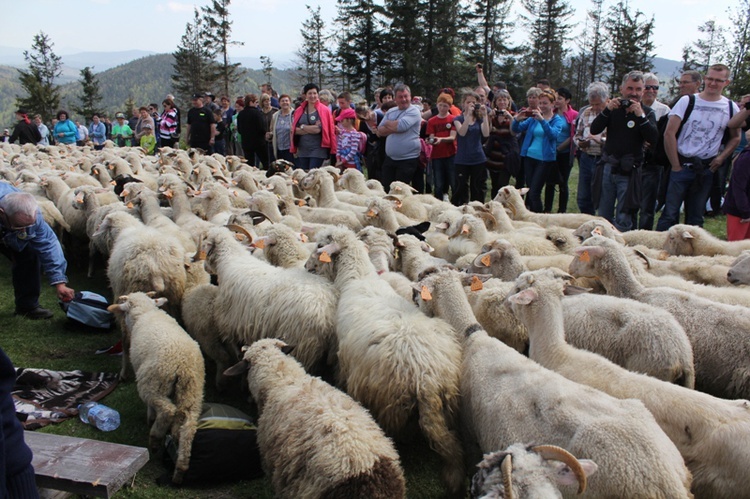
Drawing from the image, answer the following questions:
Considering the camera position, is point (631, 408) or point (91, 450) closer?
point (631, 408)

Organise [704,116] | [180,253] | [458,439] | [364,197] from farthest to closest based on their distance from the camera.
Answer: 1. [364,197]
2. [704,116]
3. [180,253]
4. [458,439]

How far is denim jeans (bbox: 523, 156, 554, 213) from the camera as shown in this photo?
9023 millimetres

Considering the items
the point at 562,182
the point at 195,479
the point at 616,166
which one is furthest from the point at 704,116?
the point at 195,479

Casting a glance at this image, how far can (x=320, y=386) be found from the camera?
3.40 metres

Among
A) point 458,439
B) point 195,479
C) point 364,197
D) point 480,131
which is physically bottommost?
point 195,479

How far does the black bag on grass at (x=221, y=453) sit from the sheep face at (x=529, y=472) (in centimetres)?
194

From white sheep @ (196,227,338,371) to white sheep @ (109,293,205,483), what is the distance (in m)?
0.54

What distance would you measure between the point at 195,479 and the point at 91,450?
72 centimetres

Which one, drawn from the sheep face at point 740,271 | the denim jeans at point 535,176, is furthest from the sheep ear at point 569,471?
the denim jeans at point 535,176

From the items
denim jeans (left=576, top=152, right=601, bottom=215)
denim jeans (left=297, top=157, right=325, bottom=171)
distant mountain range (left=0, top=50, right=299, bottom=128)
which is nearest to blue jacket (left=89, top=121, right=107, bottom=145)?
denim jeans (left=297, top=157, right=325, bottom=171)

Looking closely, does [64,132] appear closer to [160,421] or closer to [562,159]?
[562,159]

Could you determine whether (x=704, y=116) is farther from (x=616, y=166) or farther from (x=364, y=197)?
(x=364, y=197)

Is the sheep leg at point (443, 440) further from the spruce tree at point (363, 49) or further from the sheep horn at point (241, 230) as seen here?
the spruce tree at point (363, 49)

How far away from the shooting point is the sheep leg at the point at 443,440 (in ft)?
10.4
